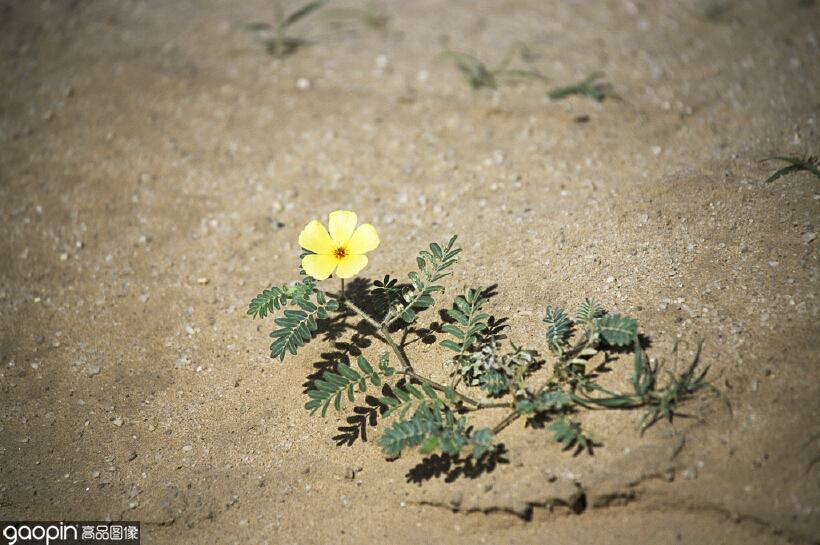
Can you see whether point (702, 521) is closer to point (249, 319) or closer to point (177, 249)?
point (249, 319)

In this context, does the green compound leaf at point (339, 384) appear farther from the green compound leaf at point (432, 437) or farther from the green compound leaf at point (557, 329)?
the green compound leaf at point (557, 329)

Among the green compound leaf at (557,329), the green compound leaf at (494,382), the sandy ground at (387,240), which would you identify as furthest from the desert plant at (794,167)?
the green compound leaf at (494,382)

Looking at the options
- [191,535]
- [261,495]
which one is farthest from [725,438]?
[191,535]

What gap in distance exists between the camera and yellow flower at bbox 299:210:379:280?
7.36ft

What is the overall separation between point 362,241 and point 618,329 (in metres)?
0.93

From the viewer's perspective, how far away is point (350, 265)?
225 centimetres

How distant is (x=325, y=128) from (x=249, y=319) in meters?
1.34

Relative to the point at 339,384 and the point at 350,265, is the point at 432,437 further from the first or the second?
the point at 350,265

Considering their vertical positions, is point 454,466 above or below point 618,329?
below

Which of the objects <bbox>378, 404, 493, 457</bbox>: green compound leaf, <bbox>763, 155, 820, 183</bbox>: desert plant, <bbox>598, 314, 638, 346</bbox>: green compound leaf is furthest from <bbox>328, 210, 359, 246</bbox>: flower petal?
<bbox>763, 155, 820, 183</bbox>: desert plant

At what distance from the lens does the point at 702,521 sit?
2.02 metres

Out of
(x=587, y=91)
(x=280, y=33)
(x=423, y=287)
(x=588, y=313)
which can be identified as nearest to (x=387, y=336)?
(x=423, y=287)

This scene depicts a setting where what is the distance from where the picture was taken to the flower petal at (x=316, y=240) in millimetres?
2279

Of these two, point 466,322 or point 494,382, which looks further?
point 466,322
